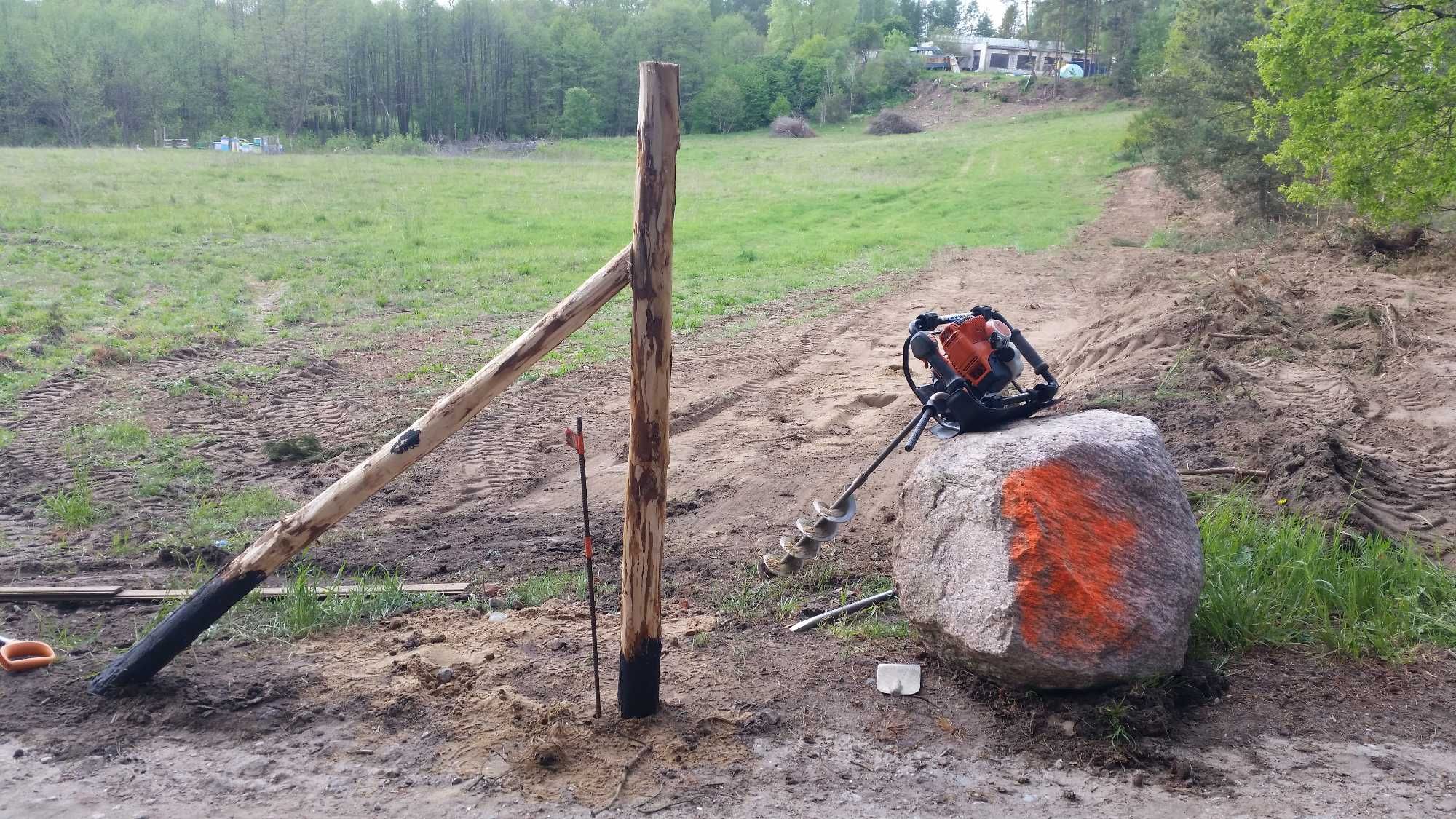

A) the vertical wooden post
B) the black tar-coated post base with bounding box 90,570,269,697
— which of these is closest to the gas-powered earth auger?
the vertical wooden post

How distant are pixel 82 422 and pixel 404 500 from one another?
3275 millimetres

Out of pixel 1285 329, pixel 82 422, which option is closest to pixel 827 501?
pixel 1285 329

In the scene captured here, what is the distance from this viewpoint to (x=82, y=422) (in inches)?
341

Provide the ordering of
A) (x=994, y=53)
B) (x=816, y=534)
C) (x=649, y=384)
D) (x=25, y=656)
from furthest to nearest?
(x=994, y=53) → (x=816, y=534) → (x=25, y=656) → (x=649, y=384)

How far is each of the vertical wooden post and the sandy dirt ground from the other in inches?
13.4

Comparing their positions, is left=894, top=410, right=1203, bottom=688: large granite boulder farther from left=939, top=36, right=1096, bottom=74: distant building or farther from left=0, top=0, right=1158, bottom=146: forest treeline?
left=939, top=36, right=1096, bottom=74: distant building

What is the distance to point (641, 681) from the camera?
438 centimetres

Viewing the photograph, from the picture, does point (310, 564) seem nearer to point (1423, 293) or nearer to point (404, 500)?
point (404, 500)

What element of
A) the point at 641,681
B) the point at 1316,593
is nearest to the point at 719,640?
the point at 641,681

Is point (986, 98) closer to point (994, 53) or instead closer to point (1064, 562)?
point (994, 53)

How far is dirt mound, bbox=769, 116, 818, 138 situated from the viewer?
5150 cm

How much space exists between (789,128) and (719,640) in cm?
4911

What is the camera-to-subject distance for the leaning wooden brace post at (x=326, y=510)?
445 centimetres

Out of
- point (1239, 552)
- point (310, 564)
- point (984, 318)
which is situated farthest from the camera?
point (310, 564)
